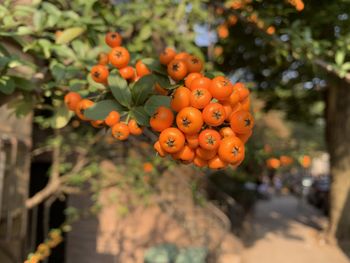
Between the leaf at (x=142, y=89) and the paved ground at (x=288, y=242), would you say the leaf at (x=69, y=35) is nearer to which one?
the leaf at (x=142, y=89)

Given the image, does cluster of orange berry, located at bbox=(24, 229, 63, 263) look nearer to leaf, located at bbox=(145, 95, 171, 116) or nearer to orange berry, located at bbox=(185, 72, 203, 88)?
leaf, located at bbox=(145, 95, 171, 116)

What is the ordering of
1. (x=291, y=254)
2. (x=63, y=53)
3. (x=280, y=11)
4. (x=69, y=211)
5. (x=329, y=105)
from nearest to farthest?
(x=63, y=53) → (x=280, y=11) → (x=69, y=211) → (x=291, y=254) → (x=329, y=105)

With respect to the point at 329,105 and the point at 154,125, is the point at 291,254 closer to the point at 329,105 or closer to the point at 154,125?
the point at 329,105

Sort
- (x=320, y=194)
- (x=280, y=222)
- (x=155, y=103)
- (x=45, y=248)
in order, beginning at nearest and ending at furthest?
(x=155, y=103) → (x=45, y=248) → (x=280, y=222) → (x=320, y=194)

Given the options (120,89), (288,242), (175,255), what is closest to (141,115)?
(120,89)

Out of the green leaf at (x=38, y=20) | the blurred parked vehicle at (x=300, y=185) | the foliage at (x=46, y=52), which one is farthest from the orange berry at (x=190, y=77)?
the blurred parked vehicle at (x=300, y=185)

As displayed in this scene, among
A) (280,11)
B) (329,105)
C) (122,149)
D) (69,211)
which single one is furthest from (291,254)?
(280,11)

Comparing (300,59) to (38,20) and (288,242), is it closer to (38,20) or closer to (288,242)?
(38,20)
